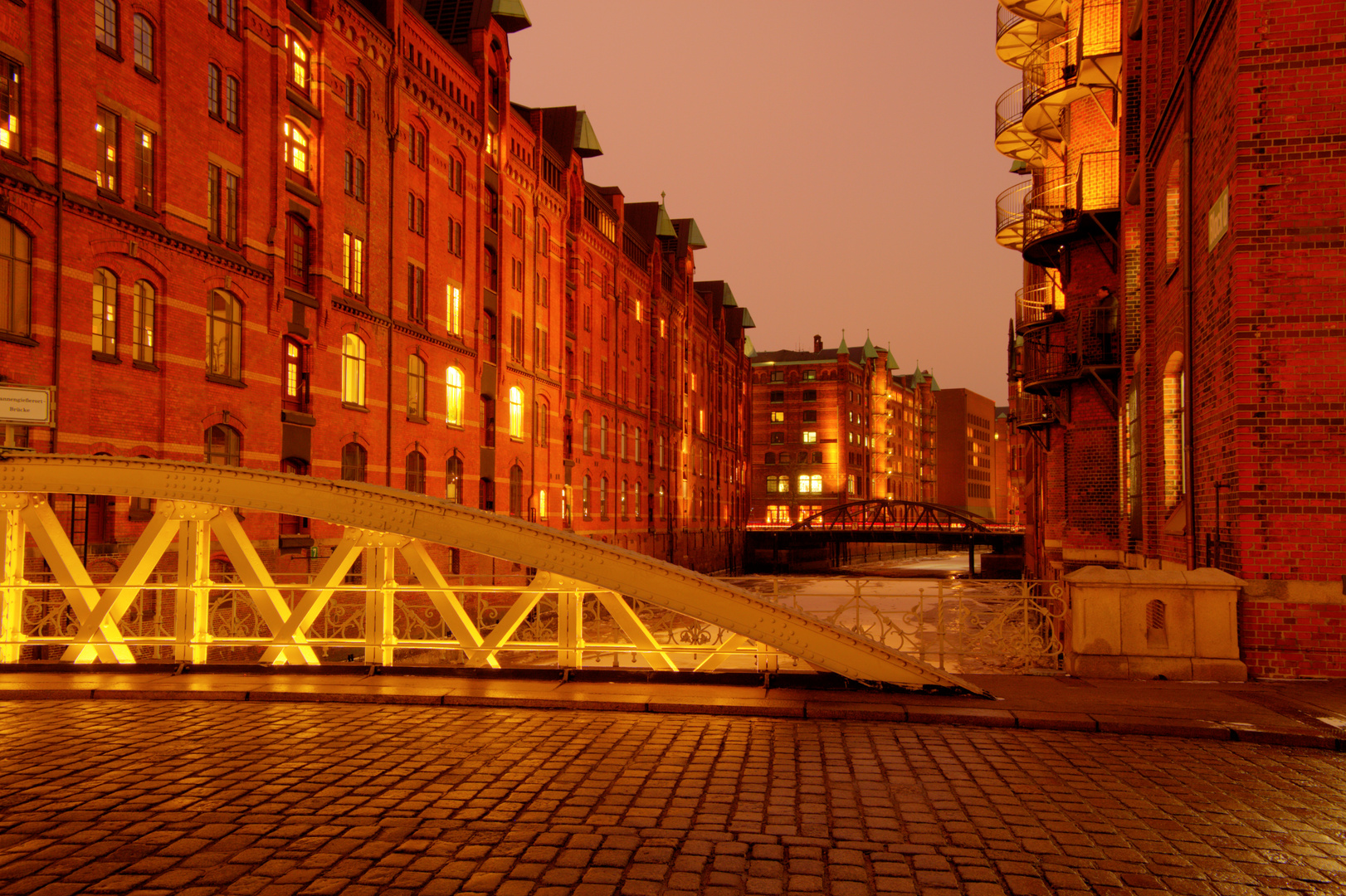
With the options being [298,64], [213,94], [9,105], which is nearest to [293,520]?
[213,94]

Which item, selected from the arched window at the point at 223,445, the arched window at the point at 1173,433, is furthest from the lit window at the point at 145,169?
the arched window at the point at 1173,433

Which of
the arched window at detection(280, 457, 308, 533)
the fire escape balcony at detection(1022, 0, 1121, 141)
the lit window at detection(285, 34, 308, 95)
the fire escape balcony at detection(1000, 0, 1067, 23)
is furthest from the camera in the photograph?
the fire escape balcony at detection(1000, 0, 1067, 23)

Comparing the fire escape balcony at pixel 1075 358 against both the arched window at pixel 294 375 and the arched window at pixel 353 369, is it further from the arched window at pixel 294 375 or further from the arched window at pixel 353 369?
the arched window at pixel 294 375

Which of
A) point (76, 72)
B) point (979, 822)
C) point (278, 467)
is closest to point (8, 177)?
point (76, 72)

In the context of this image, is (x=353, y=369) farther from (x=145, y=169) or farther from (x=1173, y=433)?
(x=1173, y=433)

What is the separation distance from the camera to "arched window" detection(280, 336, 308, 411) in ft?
82.4

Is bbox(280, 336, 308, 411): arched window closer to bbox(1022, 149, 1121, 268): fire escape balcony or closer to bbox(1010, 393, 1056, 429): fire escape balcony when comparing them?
bbox(1022, 149, 1121, 268): fire escape balcony

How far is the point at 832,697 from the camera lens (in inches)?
359

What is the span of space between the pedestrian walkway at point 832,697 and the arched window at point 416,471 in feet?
66.9

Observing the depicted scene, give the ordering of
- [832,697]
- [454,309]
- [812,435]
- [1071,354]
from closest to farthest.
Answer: [832,697], [1071,354], [454,309], [812,435]

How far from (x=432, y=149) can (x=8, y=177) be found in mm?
16618

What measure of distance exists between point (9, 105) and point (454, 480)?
18304mm

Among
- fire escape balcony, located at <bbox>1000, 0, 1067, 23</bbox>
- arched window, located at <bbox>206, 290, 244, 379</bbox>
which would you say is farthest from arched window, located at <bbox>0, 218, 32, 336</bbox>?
fire escape balcony, located at <bbox>1000, 0, 1067, 23</bbox>

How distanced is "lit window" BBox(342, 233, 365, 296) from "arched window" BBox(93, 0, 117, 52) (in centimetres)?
848
